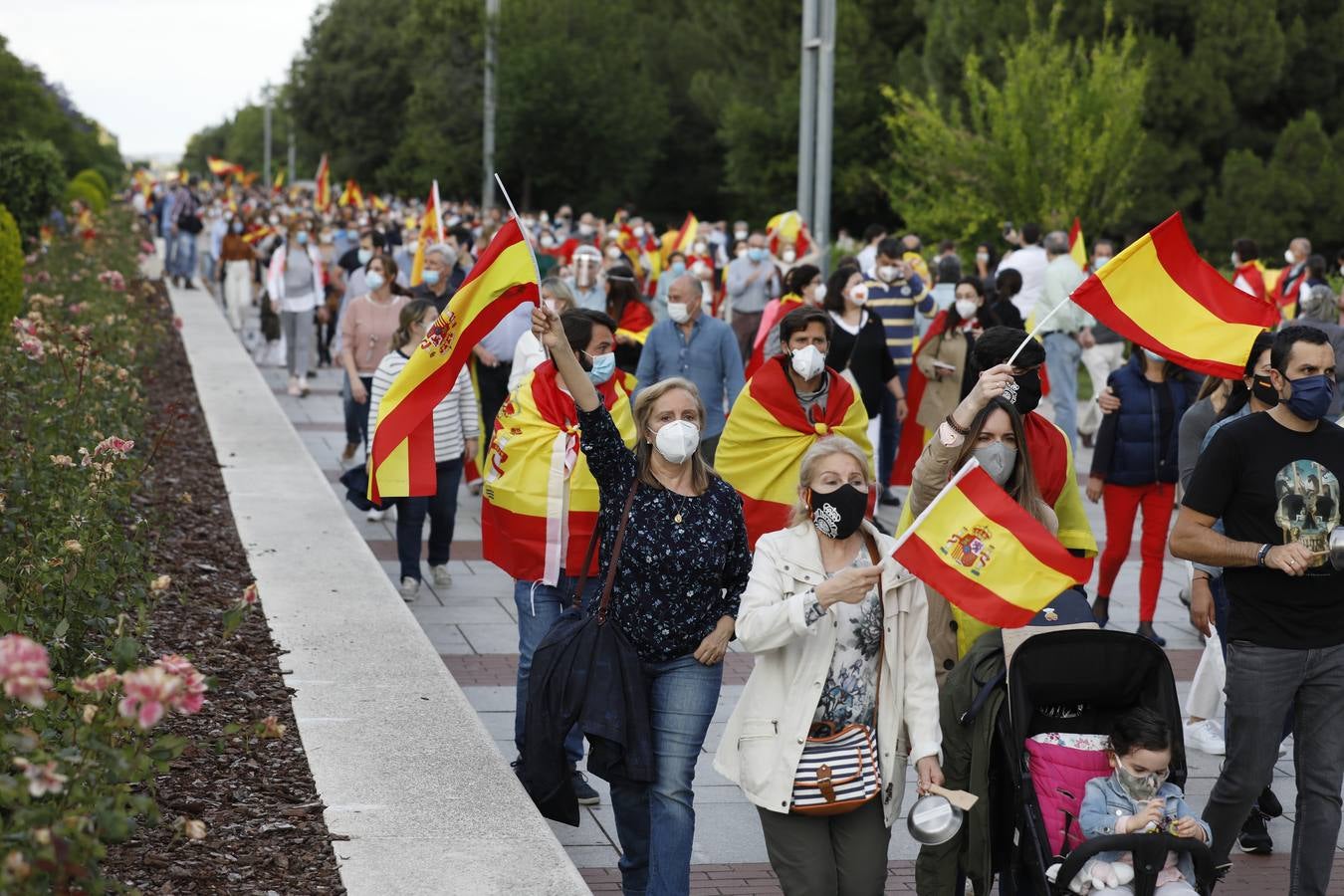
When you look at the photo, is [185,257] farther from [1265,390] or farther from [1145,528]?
[1265,390]

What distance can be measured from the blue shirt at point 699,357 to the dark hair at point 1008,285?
348cm

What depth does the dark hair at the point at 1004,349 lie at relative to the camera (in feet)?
21.1

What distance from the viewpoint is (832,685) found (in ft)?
16.2

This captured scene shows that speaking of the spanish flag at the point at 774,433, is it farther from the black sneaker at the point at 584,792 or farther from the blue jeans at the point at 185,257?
the blue jeans at the point at 185,257

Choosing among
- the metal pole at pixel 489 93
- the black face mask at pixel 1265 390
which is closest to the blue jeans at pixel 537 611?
the black face mask at pixel 1265 390

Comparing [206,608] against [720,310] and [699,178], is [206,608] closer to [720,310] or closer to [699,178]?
[720,310]

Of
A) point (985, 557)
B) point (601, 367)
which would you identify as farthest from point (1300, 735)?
point (601, 367)

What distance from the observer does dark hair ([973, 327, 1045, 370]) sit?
6.44m

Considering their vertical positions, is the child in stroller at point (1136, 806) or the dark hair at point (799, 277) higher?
the dark hair at point (799, 277)

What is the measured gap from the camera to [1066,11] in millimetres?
37625

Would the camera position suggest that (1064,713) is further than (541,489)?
No

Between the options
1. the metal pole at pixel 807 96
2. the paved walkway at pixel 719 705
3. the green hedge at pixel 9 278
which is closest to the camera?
the paved walkway at pixel 719 705

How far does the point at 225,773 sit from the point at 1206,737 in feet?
14.0

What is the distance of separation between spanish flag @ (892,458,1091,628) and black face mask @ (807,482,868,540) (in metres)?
0.17
